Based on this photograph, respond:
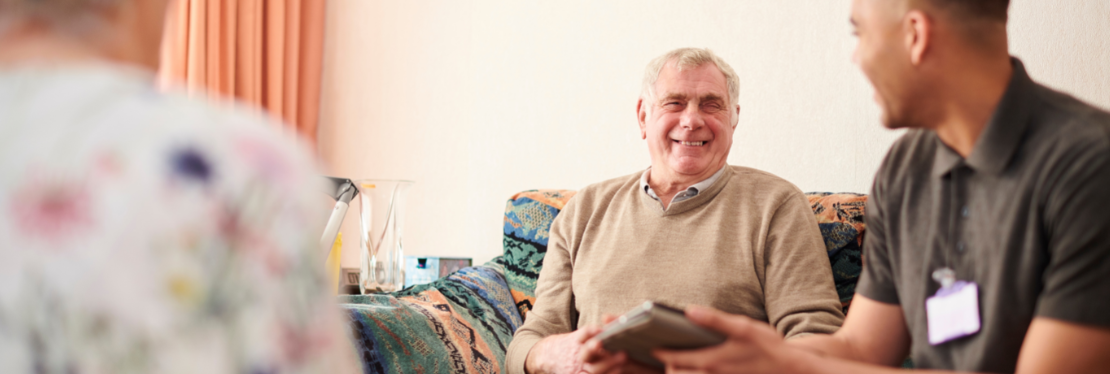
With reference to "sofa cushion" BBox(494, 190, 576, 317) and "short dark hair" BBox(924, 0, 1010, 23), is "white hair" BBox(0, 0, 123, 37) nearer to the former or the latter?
"short dark hair" BBox(924, 0, 1010, 23)

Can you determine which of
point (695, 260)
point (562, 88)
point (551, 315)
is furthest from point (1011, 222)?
point (562, 88)

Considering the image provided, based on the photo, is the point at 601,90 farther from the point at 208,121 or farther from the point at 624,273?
the point at 208,121

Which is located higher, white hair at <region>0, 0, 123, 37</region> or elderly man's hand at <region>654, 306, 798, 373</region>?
white hair at <region>0, 0, 123, 37</region>

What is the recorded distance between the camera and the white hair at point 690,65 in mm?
1888

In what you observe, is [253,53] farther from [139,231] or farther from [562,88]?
[139,231]

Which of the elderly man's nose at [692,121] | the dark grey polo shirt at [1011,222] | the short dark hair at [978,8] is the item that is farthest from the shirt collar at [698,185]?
the short dark hair at [978,8]

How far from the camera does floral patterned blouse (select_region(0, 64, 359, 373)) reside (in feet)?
1.48

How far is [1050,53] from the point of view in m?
1.77

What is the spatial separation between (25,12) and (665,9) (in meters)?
1.98

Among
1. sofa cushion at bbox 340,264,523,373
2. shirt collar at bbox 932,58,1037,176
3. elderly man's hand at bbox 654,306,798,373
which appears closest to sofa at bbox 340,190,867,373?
sofa cushion at bbox 340,264,523,373

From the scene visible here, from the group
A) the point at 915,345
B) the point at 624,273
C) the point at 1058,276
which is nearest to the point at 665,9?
the point at 624,273

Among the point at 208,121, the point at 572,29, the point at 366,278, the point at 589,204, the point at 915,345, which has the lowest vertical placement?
the point at 366,278

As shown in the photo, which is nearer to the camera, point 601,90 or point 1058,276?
point 1058,276

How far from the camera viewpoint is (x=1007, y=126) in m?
0.89
